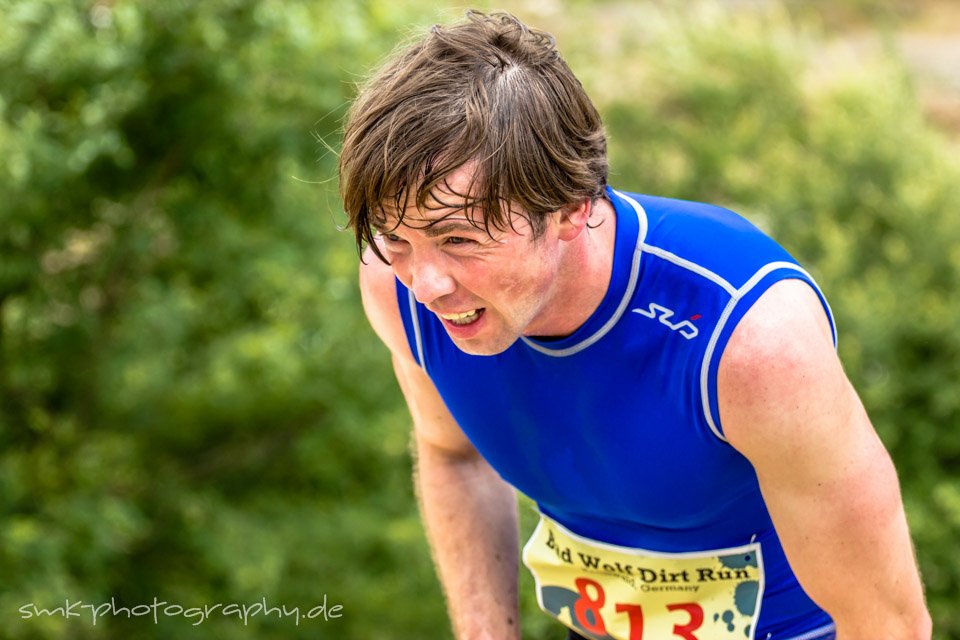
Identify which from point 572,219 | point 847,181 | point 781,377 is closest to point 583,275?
point 572,219

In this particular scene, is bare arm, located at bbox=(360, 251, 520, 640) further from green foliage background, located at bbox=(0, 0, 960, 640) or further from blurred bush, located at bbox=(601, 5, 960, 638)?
blurred bush, located at bbox=(601, 5, 960, 638)

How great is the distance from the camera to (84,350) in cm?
462

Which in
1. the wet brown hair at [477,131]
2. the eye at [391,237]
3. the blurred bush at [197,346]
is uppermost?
the wet brown hair at [477,131]

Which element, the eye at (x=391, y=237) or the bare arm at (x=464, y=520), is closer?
the eye at (x=391, y=237)

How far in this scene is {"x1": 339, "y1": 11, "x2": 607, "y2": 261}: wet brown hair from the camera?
156 cm

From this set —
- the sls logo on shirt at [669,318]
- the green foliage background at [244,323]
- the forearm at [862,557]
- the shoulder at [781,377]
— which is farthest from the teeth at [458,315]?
the green foliage background at [244,323]

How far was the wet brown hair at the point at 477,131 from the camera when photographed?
1.56m

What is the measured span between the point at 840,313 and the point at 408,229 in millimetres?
3397

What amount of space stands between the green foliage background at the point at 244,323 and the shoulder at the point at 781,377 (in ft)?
8.78

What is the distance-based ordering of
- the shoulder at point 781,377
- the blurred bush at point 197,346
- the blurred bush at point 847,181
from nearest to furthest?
the shoulder at point 781,377 → the blurred bush at point 197,346 → the blurred bush at point 847,181

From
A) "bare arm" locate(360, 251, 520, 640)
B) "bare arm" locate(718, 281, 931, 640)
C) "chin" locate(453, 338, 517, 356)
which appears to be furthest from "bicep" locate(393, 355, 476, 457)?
"bare arm" locate(718, 281, 931, 640)

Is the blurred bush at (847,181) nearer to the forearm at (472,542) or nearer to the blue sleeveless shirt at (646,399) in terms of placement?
the forearm at (472,542)

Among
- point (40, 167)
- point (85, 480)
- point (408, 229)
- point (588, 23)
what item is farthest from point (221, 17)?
point (408, 229)

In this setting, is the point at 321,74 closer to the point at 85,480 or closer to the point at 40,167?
the point at 40,167
